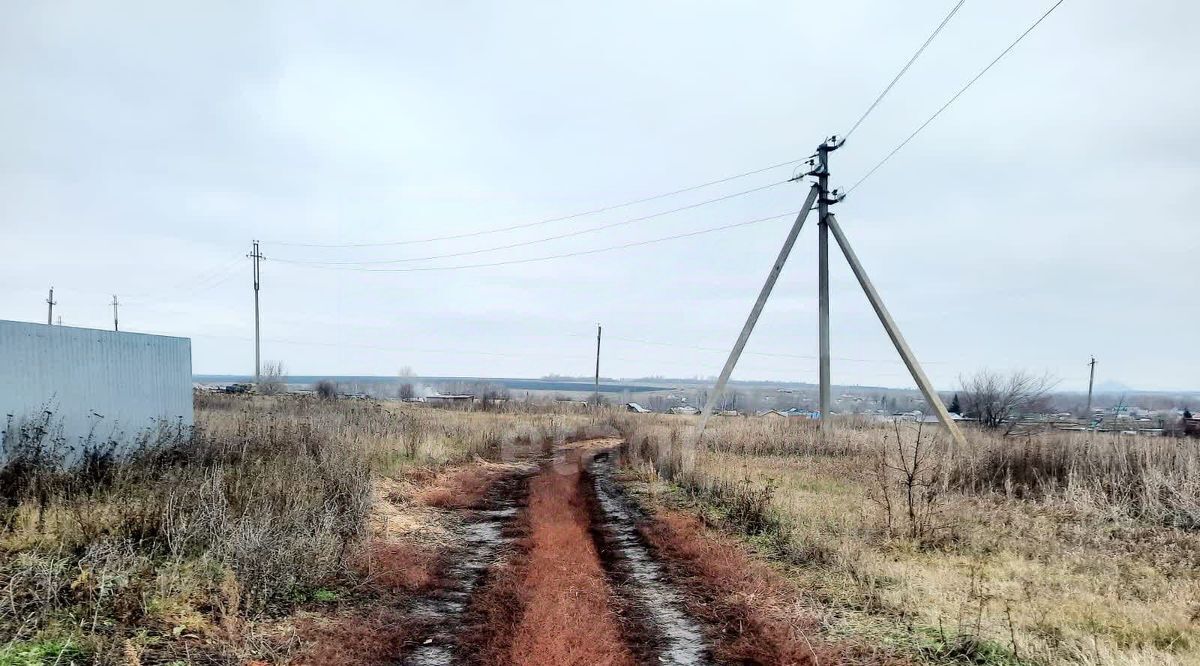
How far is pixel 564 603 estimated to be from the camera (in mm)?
6023

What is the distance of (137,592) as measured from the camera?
504 centimetres

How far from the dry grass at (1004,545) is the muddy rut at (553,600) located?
144cm

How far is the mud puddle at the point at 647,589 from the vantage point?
5.10m

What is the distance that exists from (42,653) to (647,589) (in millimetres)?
4816

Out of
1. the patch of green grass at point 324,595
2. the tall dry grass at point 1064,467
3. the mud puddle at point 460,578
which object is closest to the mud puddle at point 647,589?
the mud puddle at point 460,578

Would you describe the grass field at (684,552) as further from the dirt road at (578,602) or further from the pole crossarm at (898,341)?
the pole crossarm at (898,341)

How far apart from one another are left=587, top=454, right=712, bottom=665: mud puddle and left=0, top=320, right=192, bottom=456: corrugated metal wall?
819cm

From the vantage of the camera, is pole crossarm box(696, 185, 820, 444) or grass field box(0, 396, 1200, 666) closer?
grass field box(0, 396, 1200, 666)

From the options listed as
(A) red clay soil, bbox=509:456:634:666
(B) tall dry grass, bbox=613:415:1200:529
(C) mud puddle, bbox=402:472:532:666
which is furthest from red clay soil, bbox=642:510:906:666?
(B) tall dry grass, bbox=613:415:1200:529

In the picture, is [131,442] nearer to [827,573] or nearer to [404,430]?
[404,430]

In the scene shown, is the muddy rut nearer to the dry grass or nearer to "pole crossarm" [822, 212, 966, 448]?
the dry grass

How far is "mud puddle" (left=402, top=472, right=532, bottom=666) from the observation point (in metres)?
5.06

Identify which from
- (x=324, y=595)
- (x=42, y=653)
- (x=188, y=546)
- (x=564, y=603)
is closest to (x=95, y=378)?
(x=188, y=546)

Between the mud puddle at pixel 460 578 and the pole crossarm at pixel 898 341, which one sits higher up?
the pole crossarm at pixel 898 341
